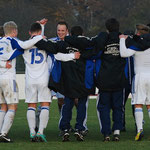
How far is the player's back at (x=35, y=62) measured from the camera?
379 inches

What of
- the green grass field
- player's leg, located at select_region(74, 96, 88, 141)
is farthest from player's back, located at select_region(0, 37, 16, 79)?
player's leg, located at select_region(74, 96, 88, 141)

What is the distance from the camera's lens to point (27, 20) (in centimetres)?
3603

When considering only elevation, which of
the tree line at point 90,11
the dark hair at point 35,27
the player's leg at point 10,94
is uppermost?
the tree line at point 90,11

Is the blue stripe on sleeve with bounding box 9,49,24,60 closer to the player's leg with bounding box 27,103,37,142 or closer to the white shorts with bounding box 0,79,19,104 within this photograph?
the white shorts with bounding box 0,79,19,104

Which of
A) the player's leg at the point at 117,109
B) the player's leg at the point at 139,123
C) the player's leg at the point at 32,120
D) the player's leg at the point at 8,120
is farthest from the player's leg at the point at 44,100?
the player's leg at the point at 139,123

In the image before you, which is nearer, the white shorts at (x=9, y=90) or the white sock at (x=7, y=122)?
the white sock at (x=7, y=122)

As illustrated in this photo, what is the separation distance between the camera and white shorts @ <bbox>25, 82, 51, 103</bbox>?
31.7 feet

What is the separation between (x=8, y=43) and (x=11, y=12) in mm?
26749

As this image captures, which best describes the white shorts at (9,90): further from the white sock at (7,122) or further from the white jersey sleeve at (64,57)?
the white jersey sleeve at (64,57)

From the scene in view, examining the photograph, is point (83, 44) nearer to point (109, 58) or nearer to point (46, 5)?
point (109, 58)

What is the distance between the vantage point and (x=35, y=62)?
9625 mm

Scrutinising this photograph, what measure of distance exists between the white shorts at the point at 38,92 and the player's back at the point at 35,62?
0.46 feet

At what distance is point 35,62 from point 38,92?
0.53m

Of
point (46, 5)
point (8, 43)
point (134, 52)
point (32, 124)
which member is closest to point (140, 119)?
point (134, 52)
